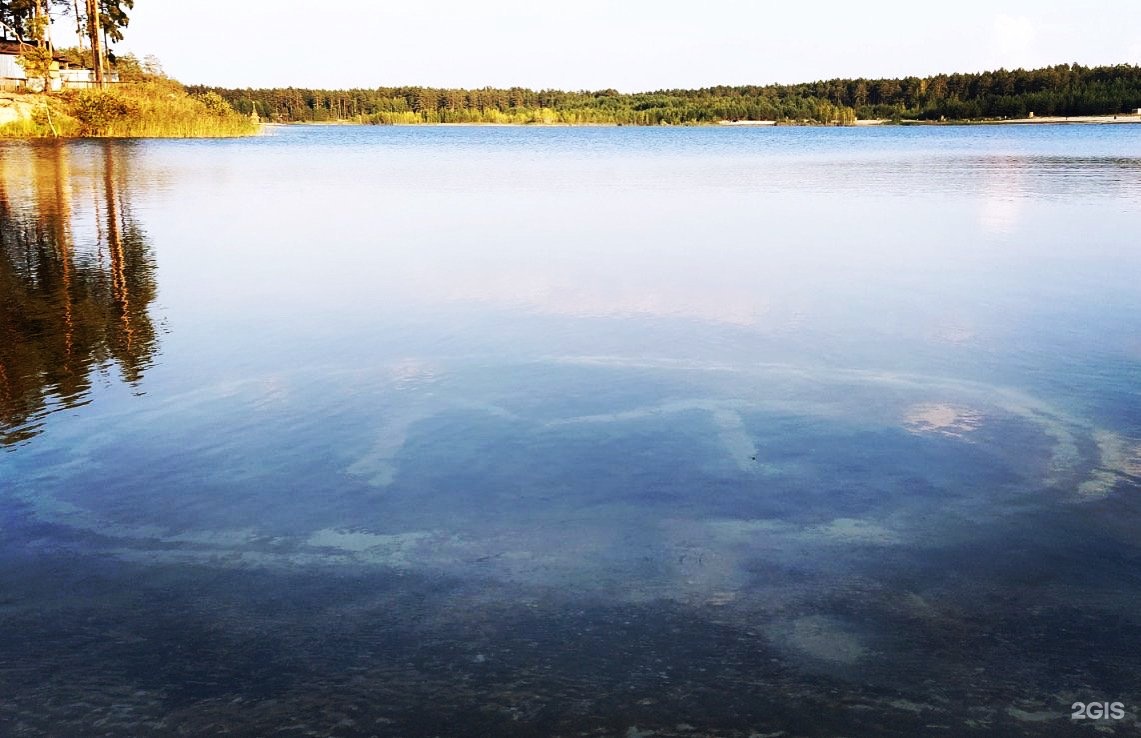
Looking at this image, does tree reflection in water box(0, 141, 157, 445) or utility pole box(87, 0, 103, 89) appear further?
utility pole box(87, 0, 103, 89)

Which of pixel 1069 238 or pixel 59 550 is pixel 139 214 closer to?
pixel 59 550

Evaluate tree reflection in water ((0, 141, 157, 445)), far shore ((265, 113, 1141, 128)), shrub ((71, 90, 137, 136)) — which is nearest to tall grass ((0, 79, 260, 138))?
shrub ((71, 90, 137, 136))

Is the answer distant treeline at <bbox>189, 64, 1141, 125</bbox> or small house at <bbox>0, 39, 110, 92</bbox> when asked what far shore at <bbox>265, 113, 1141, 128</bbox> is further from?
small house at <bbox>0, 39, 110, 92</bbox>

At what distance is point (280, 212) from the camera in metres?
22.0

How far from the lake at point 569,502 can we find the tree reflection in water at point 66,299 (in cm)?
7

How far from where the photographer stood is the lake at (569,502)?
3.64 m

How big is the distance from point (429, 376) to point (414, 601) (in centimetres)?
398

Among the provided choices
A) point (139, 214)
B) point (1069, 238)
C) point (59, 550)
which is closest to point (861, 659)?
point (59, 550)

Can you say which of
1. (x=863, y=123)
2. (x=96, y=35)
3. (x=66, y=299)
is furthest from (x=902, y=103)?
(x=66, y=299)

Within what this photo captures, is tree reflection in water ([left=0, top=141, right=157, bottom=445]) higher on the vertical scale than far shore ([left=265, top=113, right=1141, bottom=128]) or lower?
lower

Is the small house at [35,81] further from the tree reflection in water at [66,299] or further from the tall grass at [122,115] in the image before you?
the tree reflection in water at [66,299]

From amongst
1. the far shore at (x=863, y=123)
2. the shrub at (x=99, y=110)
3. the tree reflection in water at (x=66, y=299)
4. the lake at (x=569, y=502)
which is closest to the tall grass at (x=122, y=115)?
the shrub at (x=99, y=110)

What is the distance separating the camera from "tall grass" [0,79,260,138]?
5297 centimetres

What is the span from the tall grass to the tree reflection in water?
34.8m
